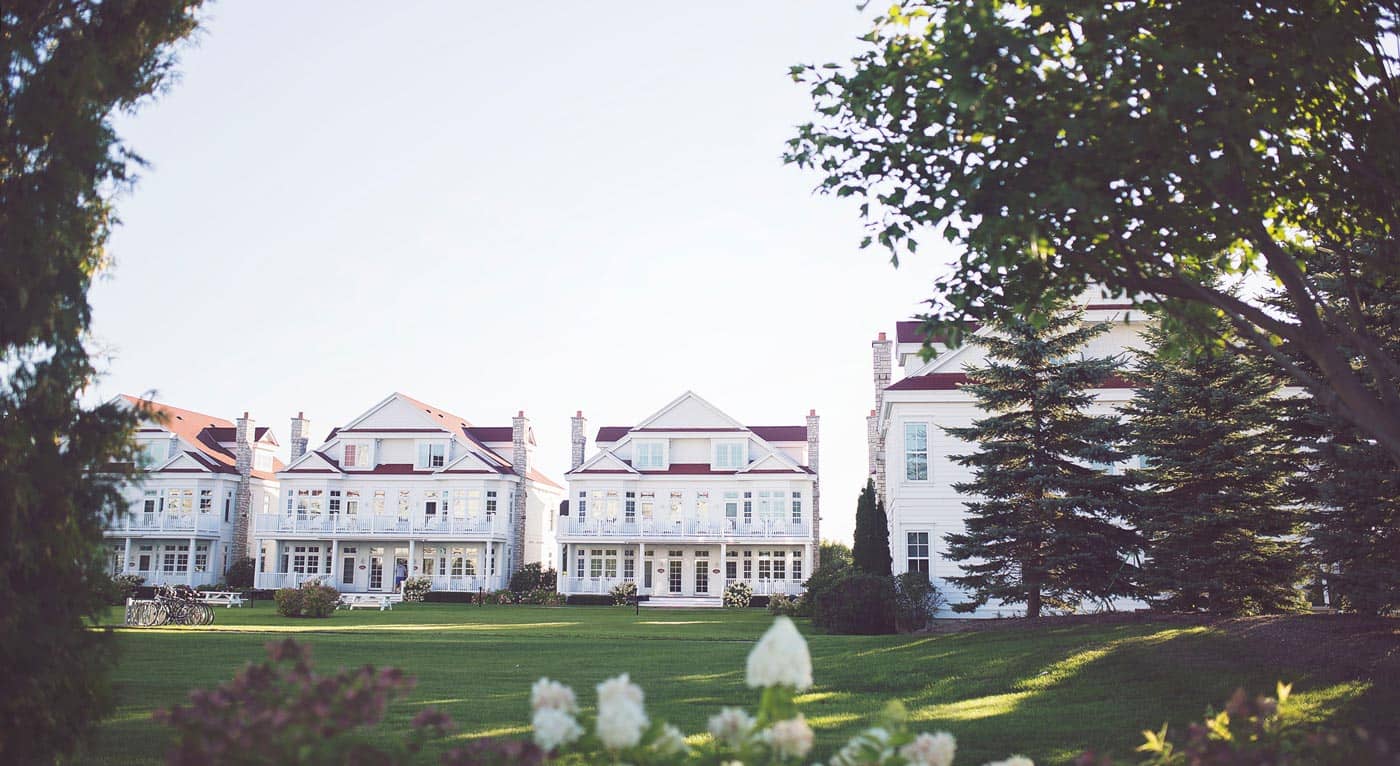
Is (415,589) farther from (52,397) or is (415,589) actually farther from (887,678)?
(52,397)

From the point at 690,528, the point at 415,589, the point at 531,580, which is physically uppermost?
the point at 690,528

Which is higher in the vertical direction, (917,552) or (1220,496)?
(1220,496)

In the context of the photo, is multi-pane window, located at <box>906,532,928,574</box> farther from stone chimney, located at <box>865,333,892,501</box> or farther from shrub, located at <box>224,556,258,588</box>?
shrub, located at <box>224,556,258,588</box>

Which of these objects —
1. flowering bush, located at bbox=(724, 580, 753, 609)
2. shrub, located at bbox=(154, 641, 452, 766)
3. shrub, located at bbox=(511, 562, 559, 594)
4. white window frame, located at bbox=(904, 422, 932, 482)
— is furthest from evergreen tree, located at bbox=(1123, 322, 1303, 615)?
shrub, located at bbox=(511, 562, 559, 594)

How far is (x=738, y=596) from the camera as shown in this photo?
149 feet

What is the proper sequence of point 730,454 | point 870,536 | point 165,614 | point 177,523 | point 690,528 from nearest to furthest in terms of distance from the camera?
point 165,614 → point 870,536 → point 690,528 → point 730,454 → point 177,523

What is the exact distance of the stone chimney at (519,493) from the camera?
53656 mm

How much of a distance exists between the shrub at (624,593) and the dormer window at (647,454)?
222 inches

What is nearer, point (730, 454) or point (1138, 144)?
point (1138, 144)

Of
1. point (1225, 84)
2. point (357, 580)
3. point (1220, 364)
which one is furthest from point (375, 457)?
point (1225, 84)

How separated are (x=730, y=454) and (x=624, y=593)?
8049 millimetres

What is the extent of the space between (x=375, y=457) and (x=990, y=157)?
4903 centimetres

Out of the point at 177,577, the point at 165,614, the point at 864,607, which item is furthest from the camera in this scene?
the point at 177,577

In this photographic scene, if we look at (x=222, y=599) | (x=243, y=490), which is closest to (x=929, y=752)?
(x=222, y=599)
